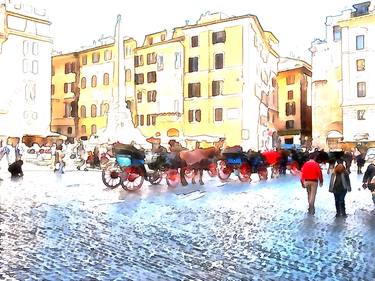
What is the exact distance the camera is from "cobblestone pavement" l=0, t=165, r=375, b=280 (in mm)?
3650

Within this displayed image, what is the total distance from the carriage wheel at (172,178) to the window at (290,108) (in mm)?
6165

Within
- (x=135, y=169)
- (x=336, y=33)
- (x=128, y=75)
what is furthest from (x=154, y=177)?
(x=336, y=33)

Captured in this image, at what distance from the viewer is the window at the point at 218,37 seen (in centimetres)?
1565

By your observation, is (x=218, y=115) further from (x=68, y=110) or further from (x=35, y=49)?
(x=35, y=49)

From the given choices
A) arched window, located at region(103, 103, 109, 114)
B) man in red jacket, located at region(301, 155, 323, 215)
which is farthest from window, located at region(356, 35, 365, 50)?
man in red jacket, located at region(301, 155, 323, 215)

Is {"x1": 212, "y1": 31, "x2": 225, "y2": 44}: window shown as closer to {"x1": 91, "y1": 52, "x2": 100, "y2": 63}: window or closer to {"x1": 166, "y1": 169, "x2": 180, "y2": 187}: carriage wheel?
{"x1": 91, "y1": 52, "x2": 100, "y2": 63}: window

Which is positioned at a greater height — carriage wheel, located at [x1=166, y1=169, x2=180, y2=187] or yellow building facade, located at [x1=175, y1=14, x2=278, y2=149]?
yellow building facade, located at [x1=175, y1=14, x2=278, y2=149]

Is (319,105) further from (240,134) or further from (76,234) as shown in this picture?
(76,234)

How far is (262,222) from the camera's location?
19.1ft

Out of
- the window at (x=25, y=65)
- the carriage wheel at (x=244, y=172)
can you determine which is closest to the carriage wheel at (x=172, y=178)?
the carriage wheel at (x=244, y=172)

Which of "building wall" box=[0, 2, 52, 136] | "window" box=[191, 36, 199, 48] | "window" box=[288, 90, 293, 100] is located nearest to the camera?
"building wall" box=[0, 2, 52, 136]

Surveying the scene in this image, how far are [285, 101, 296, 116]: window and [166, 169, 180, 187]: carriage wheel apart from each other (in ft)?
20.2

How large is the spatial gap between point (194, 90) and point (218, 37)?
1.94 m

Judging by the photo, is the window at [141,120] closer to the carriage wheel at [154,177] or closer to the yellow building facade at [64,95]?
the yellow building facade at [64,95]
